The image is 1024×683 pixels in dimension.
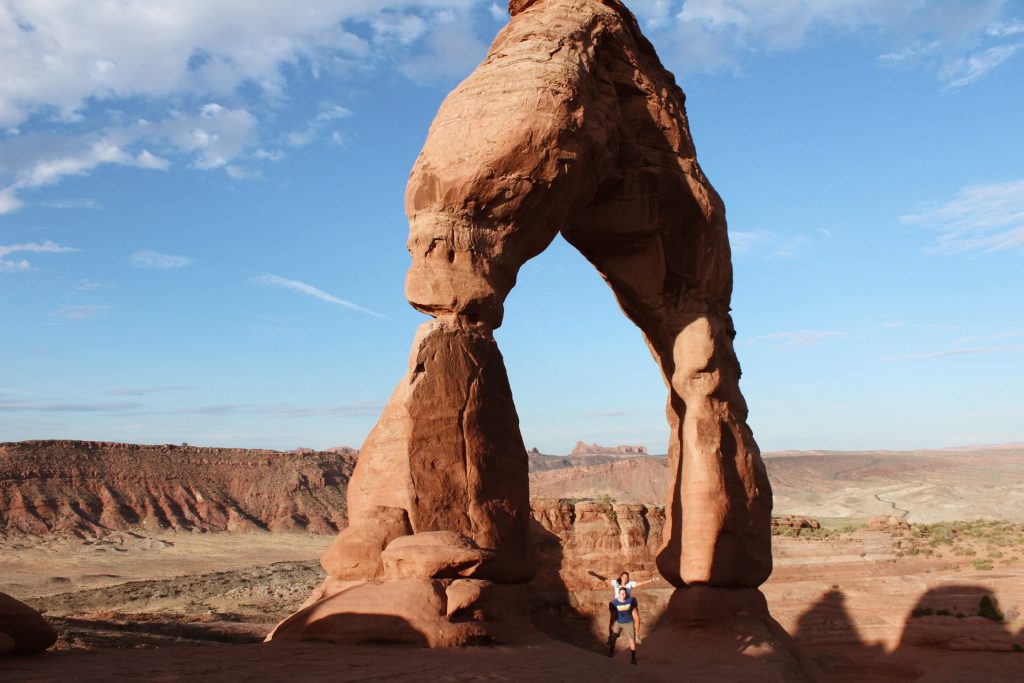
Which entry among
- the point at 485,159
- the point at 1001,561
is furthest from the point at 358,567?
the point at 1001,561

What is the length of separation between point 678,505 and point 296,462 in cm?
4655

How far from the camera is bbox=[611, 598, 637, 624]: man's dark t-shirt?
9.45 metres

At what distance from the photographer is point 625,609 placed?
9.55 meters

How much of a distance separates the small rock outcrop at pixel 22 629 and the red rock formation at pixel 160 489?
3929 cm

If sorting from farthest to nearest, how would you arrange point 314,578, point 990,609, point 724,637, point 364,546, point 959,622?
point 314,578, point 990,609, point 959,622, point 724,637, point 364,546

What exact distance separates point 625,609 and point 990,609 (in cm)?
1026

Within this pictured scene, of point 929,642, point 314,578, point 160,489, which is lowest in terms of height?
point 314,578

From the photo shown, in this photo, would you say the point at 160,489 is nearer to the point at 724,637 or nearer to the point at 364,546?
the point at 724,637

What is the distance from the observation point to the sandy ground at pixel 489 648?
546 centimetres

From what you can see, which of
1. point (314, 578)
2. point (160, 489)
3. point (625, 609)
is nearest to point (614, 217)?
point (625, 609)

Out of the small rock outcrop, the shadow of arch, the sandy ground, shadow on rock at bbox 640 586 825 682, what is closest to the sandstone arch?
shadow on rock at bbox 640 586 825 682

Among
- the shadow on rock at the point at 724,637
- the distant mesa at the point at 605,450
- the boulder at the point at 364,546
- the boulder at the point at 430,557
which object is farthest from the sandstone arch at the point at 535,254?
the distant mesa at the point at 605,450

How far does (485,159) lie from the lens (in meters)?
8.71

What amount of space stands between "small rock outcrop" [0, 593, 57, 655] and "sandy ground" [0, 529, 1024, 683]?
192 mm
